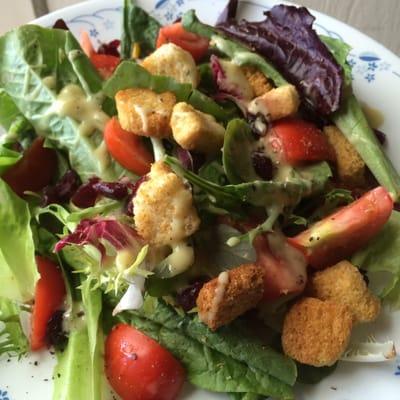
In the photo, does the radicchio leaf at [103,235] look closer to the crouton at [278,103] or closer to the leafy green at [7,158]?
the leafy green at [7,158]

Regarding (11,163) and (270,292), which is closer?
(270,292)

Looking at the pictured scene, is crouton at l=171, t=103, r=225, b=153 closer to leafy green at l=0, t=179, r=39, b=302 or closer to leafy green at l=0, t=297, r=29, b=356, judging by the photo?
leafy green at l=0, t=179, r=39, b=302

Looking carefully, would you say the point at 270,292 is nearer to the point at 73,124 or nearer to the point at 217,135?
the point at 217,135

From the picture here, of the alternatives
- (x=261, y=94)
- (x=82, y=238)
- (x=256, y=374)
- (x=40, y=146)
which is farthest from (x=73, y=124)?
(x=256, y=374)

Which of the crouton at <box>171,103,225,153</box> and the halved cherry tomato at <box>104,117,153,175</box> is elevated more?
the crouton at <box>171,103,225,153</box>

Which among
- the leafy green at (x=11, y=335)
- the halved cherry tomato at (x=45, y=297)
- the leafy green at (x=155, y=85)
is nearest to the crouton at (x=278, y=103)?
the leafy green at (x=155, y=85)

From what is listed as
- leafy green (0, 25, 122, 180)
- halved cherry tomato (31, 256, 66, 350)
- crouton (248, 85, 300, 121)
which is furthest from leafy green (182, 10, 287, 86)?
halved cherry tomato (31, 256, 66, 350)

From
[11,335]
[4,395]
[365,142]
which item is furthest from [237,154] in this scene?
[4,395]
